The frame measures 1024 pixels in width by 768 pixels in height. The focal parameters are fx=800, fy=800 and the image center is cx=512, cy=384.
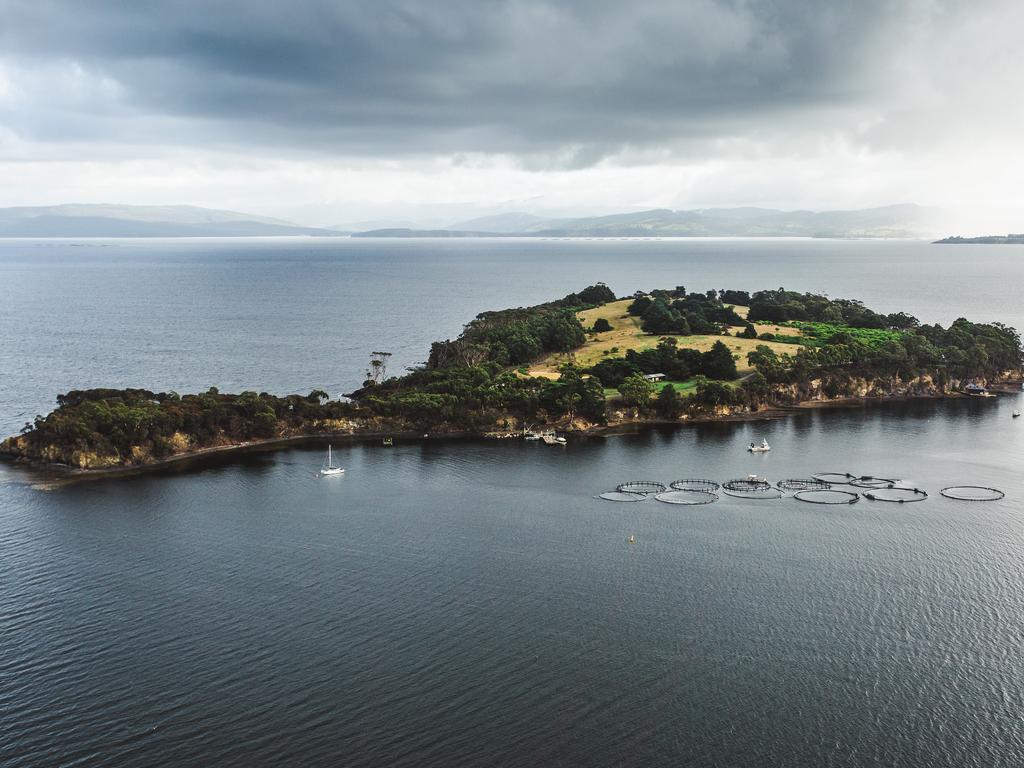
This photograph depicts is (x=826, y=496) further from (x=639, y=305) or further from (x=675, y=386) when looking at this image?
(x=639, y=305)

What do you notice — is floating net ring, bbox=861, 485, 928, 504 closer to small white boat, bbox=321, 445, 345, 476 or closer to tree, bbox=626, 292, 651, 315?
small white boat, bbox=321, 445, 345, 476

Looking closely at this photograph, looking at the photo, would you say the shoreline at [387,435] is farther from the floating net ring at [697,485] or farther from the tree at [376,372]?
the floating net ring at [697,485]

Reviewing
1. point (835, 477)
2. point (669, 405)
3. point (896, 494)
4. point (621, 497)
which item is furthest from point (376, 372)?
point (896, 494)

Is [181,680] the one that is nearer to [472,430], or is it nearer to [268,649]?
[268,649]

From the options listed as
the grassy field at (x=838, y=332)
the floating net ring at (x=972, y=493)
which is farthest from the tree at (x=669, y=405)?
the grassy field at (x=838, y=332)

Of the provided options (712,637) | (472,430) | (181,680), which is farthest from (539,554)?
(472,430)

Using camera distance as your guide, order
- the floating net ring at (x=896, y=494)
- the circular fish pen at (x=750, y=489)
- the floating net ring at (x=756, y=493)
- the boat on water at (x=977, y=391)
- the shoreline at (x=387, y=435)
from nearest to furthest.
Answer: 1. the floating net ring at (x=896, y=494)
2. the floating net ring at (x=756, y=493)
3. the circular fish pen at (x=750, y=489)
4. the shoreline at (x=387, y=435)
5. the boat on water at (x=977, y=391)
